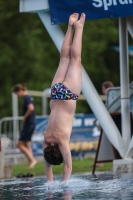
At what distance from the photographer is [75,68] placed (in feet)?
36.2

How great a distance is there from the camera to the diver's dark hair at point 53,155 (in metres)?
10.1

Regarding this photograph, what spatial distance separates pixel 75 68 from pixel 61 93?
2.08 ft

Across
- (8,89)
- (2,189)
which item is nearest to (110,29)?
(8,89)

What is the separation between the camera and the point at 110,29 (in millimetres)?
39281

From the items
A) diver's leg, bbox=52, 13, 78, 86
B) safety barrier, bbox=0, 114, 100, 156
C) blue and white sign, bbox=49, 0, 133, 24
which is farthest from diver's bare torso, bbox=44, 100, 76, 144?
safety barrier, bbox=0, 114, 100, 156

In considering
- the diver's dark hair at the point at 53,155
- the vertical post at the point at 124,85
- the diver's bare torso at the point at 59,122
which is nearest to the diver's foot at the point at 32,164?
the vertical post at the point at 124,85

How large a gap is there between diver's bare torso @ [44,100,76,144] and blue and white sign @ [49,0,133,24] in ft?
8.81

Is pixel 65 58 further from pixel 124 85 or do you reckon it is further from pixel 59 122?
pixel 124 85

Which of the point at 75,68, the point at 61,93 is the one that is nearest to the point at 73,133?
the point at 75,68

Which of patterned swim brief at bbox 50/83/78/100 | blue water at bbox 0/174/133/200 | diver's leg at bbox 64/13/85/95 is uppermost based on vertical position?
diver's leg at bbox 64/13/85/95

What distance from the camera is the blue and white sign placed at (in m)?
12.6

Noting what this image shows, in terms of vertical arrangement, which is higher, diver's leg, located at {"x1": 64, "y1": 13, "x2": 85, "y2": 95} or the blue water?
diver's leg, located at {"x1": 64, "y1": 13, "x2": 85, "y2": 95}

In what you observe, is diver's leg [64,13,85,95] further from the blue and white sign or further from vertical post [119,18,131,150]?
vertical post [119,18,131,150]

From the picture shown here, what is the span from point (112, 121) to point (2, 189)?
11.0 ft
